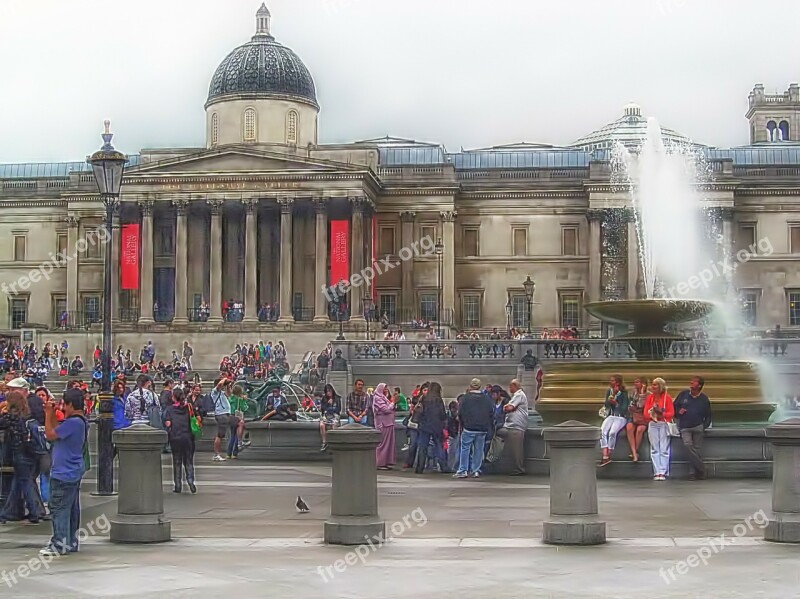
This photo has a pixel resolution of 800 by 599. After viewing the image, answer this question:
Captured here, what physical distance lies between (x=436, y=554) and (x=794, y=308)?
233ft

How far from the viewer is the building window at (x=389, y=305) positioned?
83.0 meters

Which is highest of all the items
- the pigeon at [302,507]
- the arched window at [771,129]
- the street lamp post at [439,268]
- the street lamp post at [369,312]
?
the arched window at [771,129]

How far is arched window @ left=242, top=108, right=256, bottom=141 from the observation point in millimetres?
81062

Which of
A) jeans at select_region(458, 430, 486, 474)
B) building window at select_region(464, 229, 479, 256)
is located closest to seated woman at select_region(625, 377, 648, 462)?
jeans at select_region(458, 430, 486, 474)

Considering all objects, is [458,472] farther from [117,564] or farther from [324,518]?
[117,564]

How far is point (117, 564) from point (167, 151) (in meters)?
68.9

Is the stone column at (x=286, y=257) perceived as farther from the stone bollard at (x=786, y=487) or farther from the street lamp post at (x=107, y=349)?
the stone bollard at (x=786, y=487)

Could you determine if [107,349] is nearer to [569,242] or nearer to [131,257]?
[131,257]

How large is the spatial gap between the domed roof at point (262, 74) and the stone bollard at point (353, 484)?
66.0m

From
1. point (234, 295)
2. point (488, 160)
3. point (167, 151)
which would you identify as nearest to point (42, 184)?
point (167, 151)

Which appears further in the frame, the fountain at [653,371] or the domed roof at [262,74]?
the domed roof at [262,74]

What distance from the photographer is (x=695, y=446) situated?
81.3ft

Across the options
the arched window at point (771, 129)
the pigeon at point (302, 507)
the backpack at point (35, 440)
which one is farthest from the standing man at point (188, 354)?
the arched window at point (771, 129)

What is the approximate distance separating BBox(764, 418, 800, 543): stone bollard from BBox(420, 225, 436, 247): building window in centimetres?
6646
